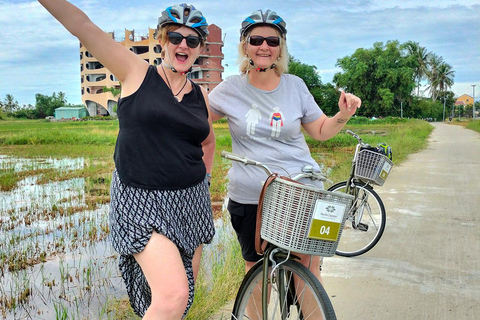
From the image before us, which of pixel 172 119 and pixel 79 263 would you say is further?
pixel 79 263

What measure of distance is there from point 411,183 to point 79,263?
19.0ft

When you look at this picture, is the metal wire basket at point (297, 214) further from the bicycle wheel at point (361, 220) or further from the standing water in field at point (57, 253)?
the bicycle wheel at point (361, 220)

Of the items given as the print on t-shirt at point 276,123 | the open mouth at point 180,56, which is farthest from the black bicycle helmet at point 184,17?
the print on t-shirt at point 276,123

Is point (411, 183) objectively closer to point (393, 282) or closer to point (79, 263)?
point (393, 282)

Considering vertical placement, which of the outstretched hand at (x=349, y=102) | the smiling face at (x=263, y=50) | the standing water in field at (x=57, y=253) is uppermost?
the smiling face at (x=263, y=50)

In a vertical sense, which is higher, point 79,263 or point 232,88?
point 232,88

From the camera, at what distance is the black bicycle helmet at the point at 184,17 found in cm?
210

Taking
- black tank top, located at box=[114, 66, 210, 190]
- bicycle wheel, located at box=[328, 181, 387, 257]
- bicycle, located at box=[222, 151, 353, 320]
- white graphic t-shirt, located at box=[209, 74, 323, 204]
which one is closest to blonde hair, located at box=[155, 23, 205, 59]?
black tank top, located at box=[114, 66, 210, 190]

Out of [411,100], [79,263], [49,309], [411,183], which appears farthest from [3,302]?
[411,100]

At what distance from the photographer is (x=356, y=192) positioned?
4.60 m

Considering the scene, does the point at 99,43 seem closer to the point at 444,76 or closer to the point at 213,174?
the point at 213,174

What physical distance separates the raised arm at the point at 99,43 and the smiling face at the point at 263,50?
56 centimetres

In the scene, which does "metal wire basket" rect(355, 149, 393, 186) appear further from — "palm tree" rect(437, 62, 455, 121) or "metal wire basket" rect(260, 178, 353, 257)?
"palm tree" rect(437, 62, 455, 121)

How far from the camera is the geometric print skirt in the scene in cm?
189
